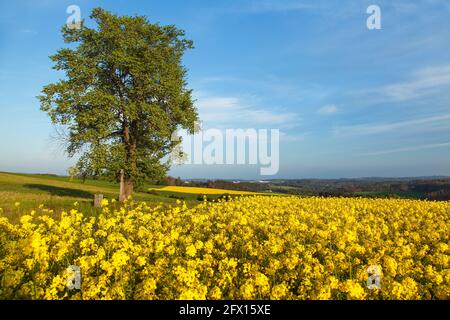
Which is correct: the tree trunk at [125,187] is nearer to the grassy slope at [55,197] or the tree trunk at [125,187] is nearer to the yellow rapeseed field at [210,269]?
the grassy slope at [55,197]

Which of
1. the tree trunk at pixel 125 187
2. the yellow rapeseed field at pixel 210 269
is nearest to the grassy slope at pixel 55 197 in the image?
the tree trunk at pixel 125 187

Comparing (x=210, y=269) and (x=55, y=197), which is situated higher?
(x=210, y=269)

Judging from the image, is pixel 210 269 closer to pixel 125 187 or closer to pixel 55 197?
pixel 125 187

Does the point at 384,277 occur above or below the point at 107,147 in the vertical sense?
below

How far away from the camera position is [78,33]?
3095cm

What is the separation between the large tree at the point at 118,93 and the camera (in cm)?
2920

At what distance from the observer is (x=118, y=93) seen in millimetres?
31250

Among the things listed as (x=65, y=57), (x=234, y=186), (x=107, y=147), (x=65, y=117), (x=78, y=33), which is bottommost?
(x=234, y=186)

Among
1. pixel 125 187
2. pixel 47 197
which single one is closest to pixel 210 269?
pixel 125 187

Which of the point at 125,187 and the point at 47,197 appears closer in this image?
the point at 47,197

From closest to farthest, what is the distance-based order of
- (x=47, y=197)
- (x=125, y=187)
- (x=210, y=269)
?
1. (x=210, y=269)
2. (x=47, y=197)
3. (x=125, y=187)
